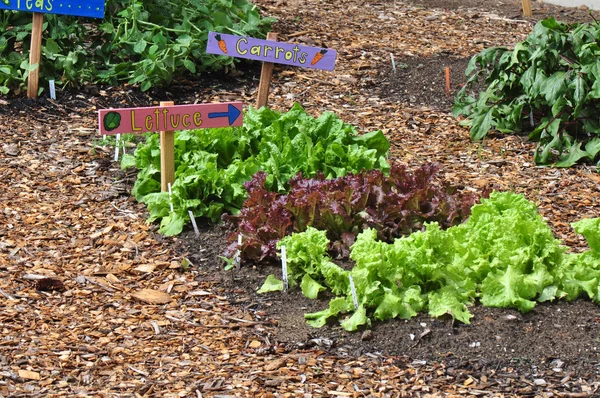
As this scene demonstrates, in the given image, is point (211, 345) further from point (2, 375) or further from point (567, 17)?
point (567, 17)

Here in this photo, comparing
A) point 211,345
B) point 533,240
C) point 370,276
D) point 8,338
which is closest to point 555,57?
point 533,240

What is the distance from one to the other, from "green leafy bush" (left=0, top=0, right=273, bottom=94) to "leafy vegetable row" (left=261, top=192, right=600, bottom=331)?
347cm

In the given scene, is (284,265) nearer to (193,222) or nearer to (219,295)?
(219,295)

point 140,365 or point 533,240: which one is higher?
point 533,240

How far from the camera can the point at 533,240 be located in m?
4.38

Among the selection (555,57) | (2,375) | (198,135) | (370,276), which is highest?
(555,57)

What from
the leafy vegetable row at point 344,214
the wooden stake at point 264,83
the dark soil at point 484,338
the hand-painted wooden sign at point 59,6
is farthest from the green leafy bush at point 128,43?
the dark soil at point 484,338

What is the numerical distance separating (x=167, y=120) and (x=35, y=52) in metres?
2.36

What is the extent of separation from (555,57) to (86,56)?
3903 millimetres

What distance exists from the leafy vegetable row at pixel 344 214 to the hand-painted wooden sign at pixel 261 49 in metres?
1.42

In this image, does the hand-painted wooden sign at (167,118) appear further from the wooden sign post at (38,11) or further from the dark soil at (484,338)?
the wooden sign post at (38,11)

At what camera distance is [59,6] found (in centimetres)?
695

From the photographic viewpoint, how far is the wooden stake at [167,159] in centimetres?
538

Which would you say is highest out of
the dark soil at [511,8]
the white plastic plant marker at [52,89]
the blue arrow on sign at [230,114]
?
the dark soil at [511,8]
